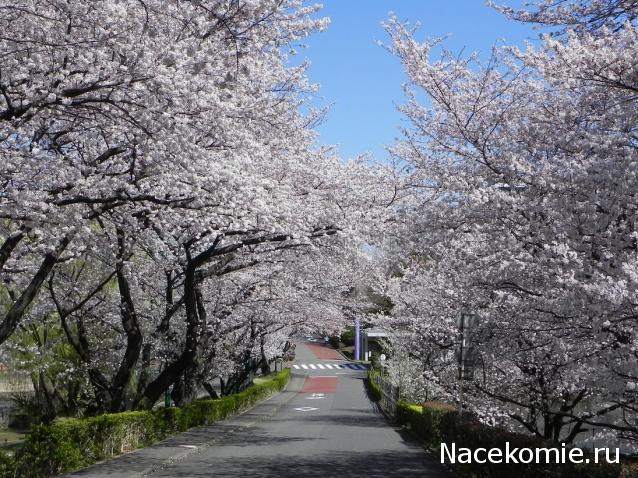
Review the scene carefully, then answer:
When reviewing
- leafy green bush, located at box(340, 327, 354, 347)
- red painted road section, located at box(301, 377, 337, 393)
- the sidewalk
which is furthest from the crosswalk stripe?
the sidewalk

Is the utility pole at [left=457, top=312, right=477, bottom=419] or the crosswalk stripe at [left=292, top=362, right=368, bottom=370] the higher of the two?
the utility pole at [left=457, top=312, right=477, bottom=419]

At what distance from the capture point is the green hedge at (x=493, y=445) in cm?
736

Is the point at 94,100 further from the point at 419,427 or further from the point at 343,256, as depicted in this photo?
the point at 419,427

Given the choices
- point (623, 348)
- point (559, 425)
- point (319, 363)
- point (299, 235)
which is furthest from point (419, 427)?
point (319, 363)

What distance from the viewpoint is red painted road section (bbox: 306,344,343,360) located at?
9112 cm

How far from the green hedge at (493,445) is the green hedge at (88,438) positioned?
677 centimetres

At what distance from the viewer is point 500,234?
9.71 metres

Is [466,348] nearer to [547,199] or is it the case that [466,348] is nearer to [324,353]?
[547,199]

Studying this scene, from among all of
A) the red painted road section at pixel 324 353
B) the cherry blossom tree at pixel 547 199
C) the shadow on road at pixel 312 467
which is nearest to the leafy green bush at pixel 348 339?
the red painted road section at pixel 324 353

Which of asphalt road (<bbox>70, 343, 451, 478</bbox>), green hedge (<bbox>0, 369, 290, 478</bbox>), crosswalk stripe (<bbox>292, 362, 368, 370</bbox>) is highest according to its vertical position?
crosswalk stripe (<bbox>292, 362, 368, 370</bbox>)

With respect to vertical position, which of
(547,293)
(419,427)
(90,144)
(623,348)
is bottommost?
(419,427)

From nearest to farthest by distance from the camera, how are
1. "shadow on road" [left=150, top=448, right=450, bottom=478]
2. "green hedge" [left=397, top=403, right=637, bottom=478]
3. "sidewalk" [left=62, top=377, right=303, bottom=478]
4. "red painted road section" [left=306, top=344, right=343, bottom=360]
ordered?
"green hedge" [left=397, top=403, right=637, bottom=478], "sidewalk" [left=62, top=377, right=303, bottom=478], "shadow on road" [left=150, top=448, right=450, bottom=478], "red painted road section" [left=306, top=344, right=343, bottom=360]

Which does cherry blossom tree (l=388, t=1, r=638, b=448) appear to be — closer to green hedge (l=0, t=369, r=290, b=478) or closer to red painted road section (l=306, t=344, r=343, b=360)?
green hedge (l=0, t=369, r=290, b=478)

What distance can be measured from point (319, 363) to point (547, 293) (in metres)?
75.6
